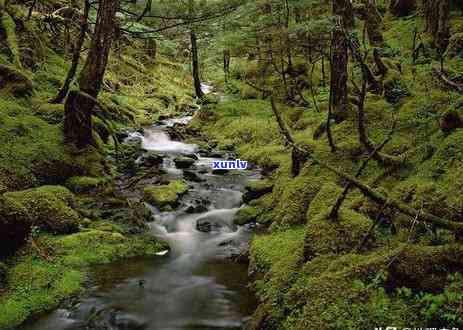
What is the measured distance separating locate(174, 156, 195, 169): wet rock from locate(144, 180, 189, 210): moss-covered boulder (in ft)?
7.72

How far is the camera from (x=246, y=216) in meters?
9.59

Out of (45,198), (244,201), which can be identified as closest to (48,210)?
(45,198)

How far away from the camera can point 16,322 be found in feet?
17.2

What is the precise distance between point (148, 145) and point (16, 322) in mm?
11288

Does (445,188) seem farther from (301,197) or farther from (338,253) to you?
(301,197)

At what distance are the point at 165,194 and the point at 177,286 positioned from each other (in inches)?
158

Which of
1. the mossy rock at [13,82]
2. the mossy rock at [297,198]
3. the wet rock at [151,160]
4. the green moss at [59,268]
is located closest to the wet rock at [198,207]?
the green moss at [59,268]

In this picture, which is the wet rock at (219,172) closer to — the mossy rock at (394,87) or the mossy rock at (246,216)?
the mossy rock at (246,216)

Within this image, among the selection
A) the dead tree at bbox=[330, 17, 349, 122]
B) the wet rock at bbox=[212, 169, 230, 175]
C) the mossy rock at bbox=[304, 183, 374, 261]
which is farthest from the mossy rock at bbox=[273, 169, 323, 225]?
the wet rock at bbox=[212, 169, 230, 175]

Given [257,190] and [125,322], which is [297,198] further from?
[125,322]

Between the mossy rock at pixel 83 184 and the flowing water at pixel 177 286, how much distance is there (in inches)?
58.6

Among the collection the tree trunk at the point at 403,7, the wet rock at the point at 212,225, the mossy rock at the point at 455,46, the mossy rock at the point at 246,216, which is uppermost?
the tree trunk at the point at 403,7

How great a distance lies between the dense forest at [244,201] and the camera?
4723mm

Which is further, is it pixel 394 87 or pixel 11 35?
pixel 11 35
